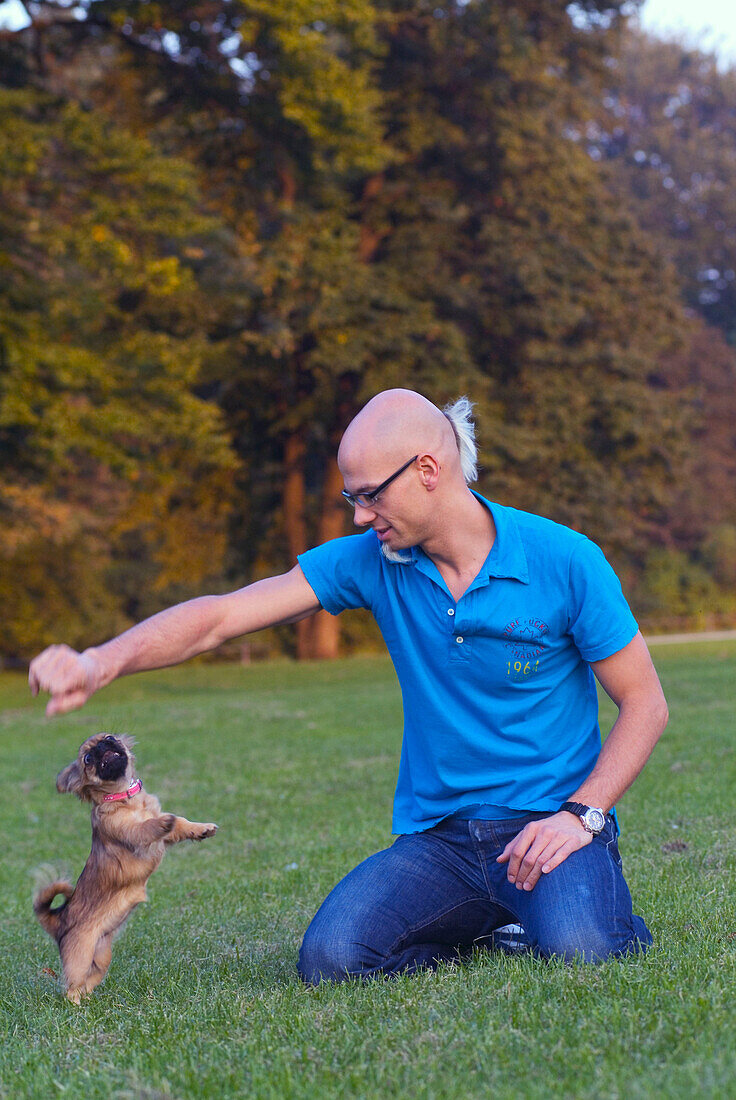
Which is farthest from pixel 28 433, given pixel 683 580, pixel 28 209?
pixel 683 580

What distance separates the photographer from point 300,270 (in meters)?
25.1

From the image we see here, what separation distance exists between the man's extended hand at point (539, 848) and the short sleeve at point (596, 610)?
2.15ft

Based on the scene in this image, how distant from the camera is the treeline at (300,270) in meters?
21.0

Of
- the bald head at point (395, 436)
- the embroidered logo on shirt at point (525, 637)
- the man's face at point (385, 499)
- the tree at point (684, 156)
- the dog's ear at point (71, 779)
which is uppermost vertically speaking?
the tree at point (684, 156)

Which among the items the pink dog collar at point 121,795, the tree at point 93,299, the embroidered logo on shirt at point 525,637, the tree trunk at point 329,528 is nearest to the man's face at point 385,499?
the embroidered logo on shirt at point 525,637

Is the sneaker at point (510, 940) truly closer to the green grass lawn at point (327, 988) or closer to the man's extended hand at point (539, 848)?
the green grass lawn at point (327, 988)

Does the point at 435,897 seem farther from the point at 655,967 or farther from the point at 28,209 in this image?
the point at 28,209

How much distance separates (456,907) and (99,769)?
56.6 inches

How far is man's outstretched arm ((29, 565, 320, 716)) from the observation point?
147 inches

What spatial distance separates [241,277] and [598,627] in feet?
67.6

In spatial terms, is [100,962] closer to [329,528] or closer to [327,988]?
[327,988]

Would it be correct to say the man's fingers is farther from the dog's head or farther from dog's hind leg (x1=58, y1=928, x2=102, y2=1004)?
dog's hind leg (x1=58, y1=928, x2=102, y2=1004)

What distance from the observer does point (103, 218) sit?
20203 millimetres

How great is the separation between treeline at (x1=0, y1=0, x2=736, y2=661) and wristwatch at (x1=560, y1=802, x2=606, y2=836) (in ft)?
56.7
